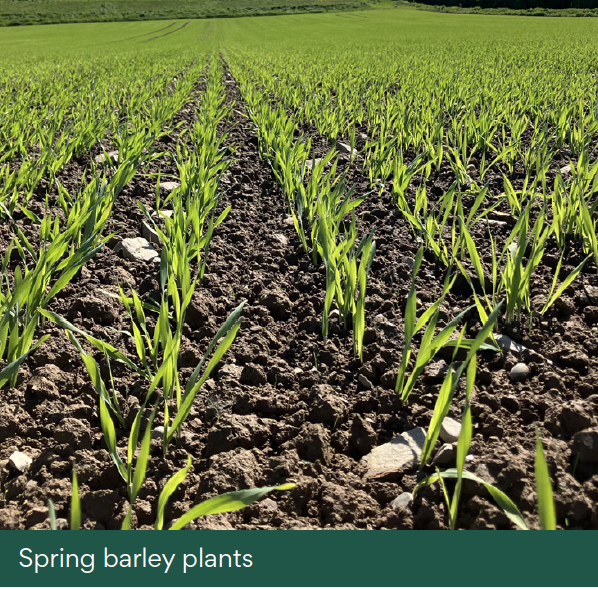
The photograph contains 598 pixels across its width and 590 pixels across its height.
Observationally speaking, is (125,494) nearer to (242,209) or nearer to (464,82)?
(242,209)

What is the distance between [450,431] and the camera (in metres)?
1.26

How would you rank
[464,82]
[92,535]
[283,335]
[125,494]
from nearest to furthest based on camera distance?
[92,535] → [125,494] → [283,335] → [464,82]

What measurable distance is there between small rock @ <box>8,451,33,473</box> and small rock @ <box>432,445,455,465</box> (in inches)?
38.3

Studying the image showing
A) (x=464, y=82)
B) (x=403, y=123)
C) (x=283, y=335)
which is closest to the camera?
(x=283, y=335)

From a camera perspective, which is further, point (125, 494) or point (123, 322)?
point (123, 322)

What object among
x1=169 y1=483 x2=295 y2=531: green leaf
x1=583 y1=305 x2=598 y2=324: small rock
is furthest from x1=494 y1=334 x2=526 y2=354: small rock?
x1=169 y1=483 x2=295 y2=531: green leaf

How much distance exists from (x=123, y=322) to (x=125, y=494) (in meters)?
0.80

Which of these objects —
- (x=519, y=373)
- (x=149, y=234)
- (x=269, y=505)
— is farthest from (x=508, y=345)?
(x=149, y=234)

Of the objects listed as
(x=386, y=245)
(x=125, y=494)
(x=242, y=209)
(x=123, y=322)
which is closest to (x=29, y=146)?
(x=242, y=209)

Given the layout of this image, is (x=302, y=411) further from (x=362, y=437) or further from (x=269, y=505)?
(x=269, y=505)

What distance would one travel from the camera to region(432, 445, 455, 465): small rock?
1191 mm

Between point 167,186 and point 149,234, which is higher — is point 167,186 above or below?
above

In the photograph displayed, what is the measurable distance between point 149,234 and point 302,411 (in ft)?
4.88

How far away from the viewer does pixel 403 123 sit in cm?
371
